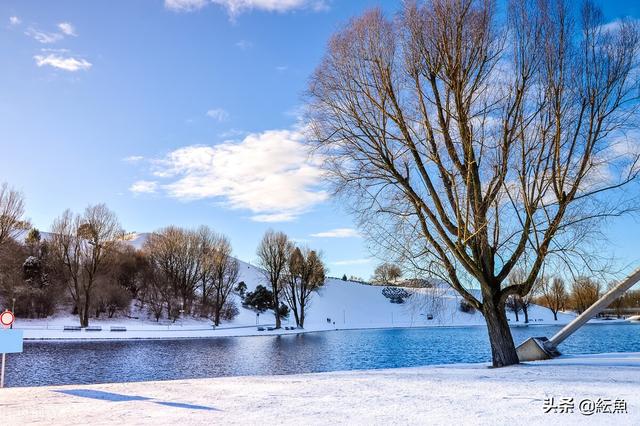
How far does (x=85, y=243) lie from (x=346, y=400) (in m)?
48.8

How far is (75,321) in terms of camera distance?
4697 cm

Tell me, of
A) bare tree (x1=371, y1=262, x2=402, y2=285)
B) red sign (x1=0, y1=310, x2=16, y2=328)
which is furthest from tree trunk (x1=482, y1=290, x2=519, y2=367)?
red sign (x1=0, y1=310, x2=16, y2=328)

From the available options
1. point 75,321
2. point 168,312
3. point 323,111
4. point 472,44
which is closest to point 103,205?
point 75,321

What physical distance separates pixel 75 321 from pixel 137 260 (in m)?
15.7

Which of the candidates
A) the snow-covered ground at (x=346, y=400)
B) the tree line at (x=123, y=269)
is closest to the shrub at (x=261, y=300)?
the tree line at (x=123, y=269)

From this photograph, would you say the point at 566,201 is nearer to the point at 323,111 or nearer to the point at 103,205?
the point at 323,111

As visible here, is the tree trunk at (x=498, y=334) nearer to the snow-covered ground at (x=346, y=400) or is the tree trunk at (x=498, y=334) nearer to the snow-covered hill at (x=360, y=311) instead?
the snow-covered ground at (x=346, y=400)

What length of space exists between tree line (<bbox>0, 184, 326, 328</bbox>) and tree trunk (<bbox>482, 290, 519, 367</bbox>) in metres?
40.9

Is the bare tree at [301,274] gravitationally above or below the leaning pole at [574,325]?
above

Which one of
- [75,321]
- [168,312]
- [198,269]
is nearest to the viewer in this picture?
[75,321]

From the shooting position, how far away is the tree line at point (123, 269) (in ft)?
150

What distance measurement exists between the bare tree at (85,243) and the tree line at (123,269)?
0.09 m

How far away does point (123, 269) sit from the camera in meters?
59.4

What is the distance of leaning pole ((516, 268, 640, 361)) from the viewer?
41.9 ft
